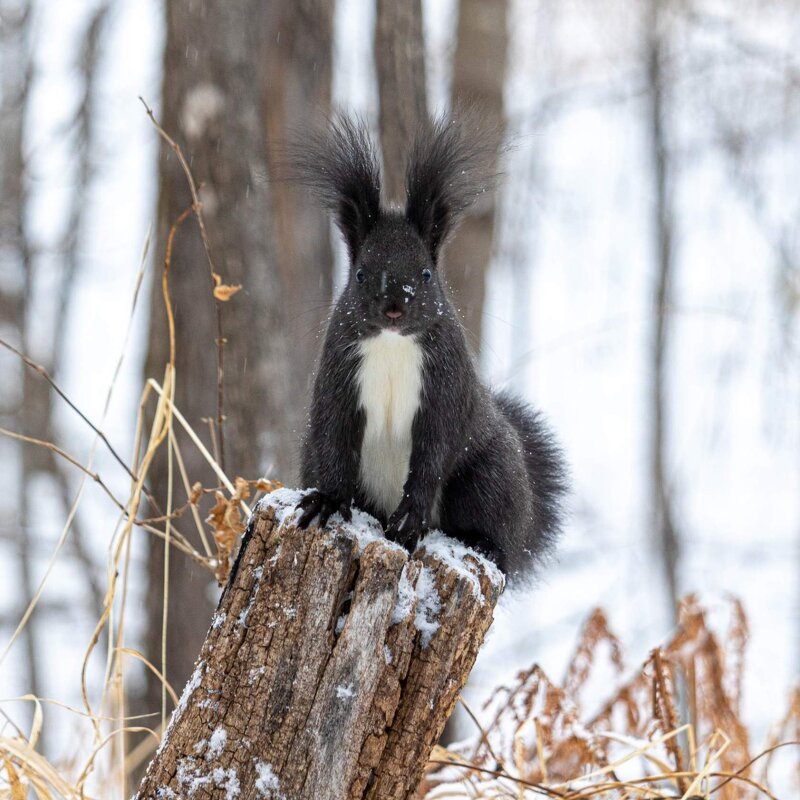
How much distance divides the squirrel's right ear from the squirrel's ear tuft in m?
0.10

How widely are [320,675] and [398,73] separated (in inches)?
126

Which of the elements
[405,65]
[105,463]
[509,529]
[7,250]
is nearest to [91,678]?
[105,463]

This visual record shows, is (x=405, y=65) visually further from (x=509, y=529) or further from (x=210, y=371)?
(x=509, y=529)

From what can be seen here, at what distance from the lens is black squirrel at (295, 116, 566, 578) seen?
2484 millimetres

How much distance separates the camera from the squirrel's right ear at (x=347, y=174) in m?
2.61

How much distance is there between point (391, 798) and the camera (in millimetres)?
1989

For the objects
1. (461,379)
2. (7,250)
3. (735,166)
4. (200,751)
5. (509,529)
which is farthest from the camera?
(735,166)

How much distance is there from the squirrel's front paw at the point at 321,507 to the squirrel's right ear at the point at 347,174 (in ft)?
2.51

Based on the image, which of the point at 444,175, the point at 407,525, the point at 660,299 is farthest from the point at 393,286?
the point at 660,299

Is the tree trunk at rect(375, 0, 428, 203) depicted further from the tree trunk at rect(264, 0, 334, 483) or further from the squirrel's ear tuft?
the squirrel's ear tuft

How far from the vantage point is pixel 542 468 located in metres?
3.30

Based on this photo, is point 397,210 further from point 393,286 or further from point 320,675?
point 320,675

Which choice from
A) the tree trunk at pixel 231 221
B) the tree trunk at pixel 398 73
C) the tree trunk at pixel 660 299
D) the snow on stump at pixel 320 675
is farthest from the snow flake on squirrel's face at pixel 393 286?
the tree trunk at pixel 660 299

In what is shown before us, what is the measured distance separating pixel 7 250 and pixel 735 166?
7.06 meters
